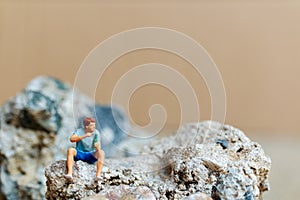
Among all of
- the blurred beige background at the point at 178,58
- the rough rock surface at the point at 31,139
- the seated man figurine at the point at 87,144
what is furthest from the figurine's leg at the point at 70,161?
the blurred beige background at the point at 178,58

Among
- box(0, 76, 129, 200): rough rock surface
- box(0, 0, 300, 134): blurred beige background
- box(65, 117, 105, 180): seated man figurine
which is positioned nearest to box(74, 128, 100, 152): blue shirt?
box(65, 117, 105, 180): seated man figurine

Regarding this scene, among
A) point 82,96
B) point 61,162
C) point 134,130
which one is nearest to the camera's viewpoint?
point 61,162

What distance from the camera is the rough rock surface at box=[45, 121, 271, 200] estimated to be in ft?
3.79

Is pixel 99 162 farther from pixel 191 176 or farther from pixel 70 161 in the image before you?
pixel 191 176

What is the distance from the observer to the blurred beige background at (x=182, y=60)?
379cm

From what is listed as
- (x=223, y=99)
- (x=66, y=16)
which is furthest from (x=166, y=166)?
(x=66, y=16)

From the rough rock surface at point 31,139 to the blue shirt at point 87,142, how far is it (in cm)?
63

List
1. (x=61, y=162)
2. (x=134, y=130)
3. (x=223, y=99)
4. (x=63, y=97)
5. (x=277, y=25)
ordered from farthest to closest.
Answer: (x=277, y=25) → (x=134, y=130) → (x=63, y=97) → (x=223, y=99) → (x=61, y=162)

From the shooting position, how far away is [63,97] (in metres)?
2.13

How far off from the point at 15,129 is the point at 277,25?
252 centimetres

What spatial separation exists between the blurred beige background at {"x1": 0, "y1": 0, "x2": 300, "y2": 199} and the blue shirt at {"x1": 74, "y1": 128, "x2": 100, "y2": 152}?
7.99ft

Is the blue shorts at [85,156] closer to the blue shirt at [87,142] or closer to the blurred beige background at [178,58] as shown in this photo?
the blue shirt at [87,142]

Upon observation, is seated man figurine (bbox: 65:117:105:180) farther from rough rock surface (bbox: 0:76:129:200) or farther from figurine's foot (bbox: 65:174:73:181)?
rough rock surface (bbox: 0:76:129:200)

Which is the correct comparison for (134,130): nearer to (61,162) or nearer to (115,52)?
(115,52)
